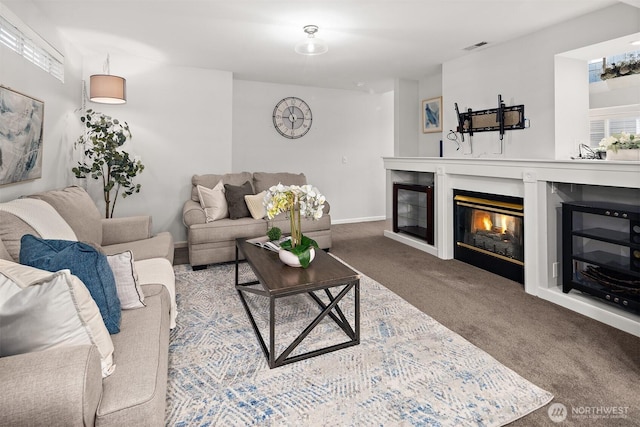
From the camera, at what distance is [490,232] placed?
375 cm

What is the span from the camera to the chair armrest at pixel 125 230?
3.15 metres

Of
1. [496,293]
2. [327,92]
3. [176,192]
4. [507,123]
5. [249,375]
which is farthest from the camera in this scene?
[327,92]

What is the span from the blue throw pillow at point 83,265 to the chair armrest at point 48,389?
0.44 m

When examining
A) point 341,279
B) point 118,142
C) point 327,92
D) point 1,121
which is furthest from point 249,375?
point 327,92

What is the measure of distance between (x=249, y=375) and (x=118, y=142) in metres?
3.23

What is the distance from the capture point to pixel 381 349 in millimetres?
2193

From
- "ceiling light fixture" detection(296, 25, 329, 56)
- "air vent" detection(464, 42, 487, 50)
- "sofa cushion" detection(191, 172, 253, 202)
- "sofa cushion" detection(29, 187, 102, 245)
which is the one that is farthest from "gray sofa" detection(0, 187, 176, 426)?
"air vent" detection(464, 42, 487, 50)

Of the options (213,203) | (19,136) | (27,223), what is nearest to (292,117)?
(213,203)

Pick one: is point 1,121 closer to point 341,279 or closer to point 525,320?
point 341,279

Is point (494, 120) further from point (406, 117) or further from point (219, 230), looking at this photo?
point (219, 230)

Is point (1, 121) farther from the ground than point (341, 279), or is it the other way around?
point (1, 121)

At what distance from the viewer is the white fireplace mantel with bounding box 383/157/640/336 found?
97.4 inches

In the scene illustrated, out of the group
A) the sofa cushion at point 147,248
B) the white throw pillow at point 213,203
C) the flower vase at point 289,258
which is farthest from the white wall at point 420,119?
the sofa cushion at point 147,248

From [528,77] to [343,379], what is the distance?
11.3 feet
